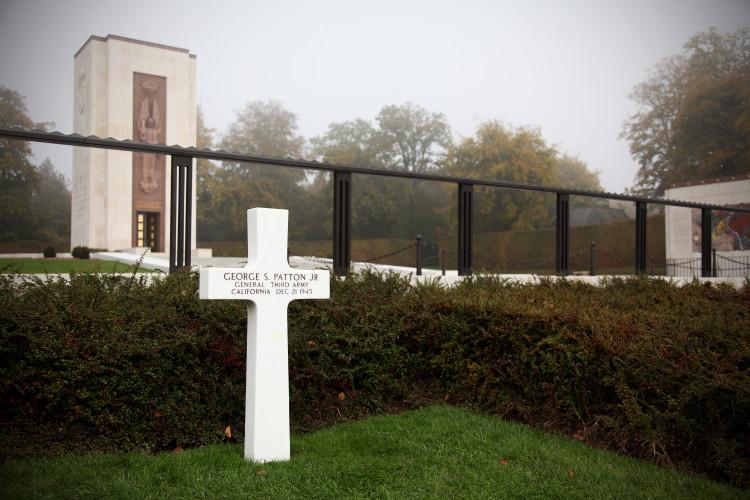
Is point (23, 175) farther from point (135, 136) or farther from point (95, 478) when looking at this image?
point (95, 478)

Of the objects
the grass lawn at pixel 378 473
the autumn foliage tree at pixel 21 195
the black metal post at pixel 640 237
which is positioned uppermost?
the autumn foliage tree at pixel 21 195

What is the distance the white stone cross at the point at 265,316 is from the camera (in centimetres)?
406

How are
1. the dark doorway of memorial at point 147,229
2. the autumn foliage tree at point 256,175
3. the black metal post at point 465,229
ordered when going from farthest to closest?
the autumn foliage tree at point 256,175
the dark doorway of memorial at point 147,229
the black metal post at point 465,229

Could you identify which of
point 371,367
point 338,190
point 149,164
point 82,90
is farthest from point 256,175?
point 371,367

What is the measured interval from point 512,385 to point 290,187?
128ft

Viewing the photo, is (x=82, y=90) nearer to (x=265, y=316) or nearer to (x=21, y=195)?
(x=21, y=195)

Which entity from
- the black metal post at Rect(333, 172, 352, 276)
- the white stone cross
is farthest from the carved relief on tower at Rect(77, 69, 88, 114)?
the white stone cross

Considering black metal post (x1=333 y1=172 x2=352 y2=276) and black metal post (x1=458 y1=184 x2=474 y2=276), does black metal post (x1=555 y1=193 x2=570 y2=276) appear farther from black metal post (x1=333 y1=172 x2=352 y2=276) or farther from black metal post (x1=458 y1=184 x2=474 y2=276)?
black metal post (x1=333 y1=172 x2=352 y2=276)

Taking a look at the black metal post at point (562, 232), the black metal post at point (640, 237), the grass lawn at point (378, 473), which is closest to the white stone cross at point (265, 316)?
the grass lawn at point (378, 473)

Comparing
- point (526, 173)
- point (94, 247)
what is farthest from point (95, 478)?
point (526, 173)

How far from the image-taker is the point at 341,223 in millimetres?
8805

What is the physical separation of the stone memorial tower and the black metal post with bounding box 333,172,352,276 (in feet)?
72.9

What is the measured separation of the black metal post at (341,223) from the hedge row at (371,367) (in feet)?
7.56

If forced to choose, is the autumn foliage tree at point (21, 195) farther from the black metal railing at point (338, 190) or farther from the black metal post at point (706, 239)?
the black metal post at point (706, 239)
